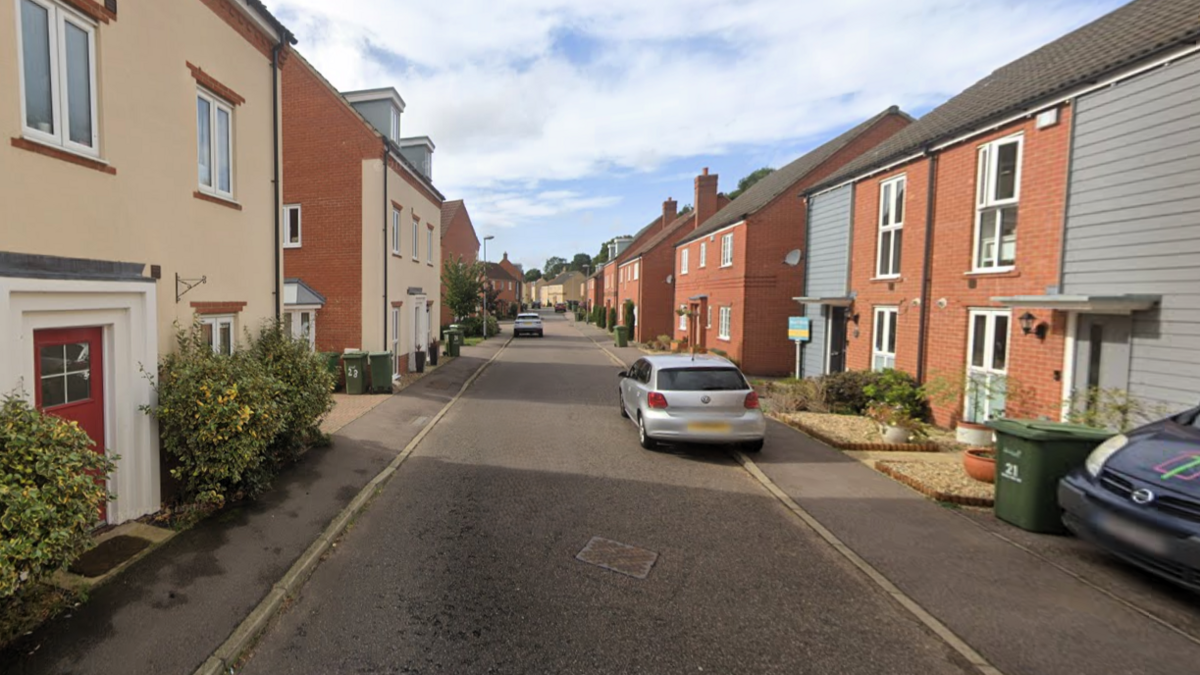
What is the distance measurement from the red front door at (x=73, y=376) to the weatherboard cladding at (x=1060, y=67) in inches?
447

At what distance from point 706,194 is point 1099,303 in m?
25.2

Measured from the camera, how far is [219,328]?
693 centimetres

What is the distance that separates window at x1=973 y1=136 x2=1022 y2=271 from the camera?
8.88 meters

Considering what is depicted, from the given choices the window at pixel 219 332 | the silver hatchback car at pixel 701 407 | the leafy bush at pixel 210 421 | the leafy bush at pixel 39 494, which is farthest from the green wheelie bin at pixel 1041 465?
the window at pixel 219 332

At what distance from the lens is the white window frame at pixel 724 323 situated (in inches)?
799

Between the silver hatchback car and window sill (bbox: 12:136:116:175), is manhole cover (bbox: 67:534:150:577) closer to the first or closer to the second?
window sill (bbox: 12:136:116:175)

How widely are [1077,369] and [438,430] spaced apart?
9511mm

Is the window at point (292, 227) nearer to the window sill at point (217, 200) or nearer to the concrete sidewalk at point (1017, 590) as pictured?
the window sill at point (217, 200)

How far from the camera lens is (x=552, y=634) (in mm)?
3771

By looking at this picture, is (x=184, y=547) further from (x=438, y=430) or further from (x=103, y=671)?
(x=438, y=430)

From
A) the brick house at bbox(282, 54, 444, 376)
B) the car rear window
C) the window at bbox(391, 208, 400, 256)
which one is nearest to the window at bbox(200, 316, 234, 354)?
the car rear window

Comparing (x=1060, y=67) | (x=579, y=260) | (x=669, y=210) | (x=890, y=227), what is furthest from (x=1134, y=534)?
(x=579, y=260)

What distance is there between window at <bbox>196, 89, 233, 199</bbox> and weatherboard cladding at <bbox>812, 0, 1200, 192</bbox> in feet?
35.6

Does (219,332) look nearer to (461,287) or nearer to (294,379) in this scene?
(294,379)
